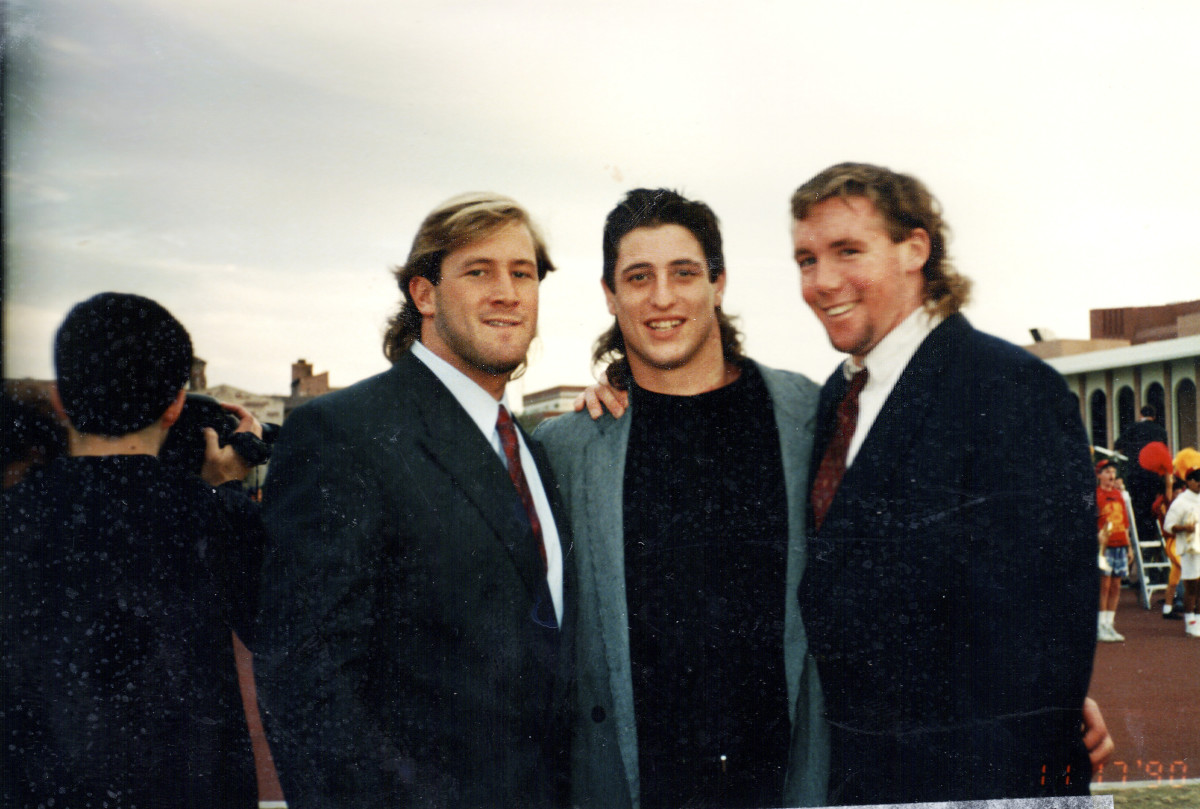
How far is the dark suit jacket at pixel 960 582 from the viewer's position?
7.61 ft

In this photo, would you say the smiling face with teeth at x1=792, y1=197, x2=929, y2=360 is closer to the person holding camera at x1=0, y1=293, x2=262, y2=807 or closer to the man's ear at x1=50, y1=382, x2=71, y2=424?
the person holding camera at x1=0, y1=293, x2=262, y2=807

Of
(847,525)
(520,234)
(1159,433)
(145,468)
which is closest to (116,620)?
(145,468)

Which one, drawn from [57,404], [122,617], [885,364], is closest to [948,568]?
[885,364]

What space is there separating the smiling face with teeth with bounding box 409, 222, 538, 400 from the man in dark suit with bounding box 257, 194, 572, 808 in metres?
0.04

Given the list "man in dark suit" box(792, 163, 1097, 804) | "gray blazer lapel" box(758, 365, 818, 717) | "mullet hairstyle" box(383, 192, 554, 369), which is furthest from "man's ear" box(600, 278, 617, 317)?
"man in dark suit" box(792, 163, 1097, 804)

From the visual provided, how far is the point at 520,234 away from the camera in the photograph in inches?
93.9

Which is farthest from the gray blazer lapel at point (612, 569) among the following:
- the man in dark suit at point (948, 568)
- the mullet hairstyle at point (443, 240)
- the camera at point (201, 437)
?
the camera at point (201, 437)

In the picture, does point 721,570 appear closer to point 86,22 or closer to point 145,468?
point 145,468

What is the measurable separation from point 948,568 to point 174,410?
222 centimetres

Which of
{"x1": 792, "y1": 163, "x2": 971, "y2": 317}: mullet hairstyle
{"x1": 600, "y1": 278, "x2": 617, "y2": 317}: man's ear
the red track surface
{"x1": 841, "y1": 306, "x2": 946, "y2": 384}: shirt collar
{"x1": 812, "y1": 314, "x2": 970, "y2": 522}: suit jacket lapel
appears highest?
{"x1": 792, "y1": 163, "x2": 971, "y2": 317}: mullet hairstyle

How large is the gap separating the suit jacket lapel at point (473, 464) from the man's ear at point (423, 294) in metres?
0.22

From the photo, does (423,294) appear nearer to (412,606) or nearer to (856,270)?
(412,606)

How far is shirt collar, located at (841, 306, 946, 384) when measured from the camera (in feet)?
7.86

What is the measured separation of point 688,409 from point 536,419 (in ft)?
1.42
